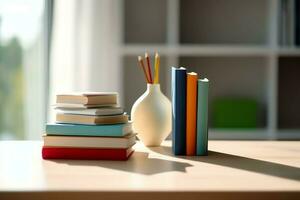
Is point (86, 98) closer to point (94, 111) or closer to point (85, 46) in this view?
point (94, 111)

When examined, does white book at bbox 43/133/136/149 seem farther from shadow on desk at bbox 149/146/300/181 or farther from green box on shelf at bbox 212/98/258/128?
green box on shelf at bbox 212/98/258/128

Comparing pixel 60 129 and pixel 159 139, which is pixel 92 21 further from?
pixel 60 129

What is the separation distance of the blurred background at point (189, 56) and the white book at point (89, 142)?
1573mm

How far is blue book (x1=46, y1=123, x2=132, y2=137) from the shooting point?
1.38m

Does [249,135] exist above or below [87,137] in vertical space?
below

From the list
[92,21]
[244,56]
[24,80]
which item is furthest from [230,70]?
[24,80]

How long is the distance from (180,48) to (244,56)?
430mm

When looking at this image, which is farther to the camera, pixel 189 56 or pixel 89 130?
pixel 189 56

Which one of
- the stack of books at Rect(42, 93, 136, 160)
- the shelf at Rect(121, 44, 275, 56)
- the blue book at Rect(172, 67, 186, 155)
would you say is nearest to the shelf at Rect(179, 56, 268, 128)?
the shelf at Rect(121, 44, 275, 56)

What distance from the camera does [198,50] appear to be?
296cm

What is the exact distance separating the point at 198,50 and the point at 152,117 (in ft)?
4.59

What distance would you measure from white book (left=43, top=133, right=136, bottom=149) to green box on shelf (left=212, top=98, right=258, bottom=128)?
1.74 meters

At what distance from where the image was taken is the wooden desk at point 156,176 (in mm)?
1007

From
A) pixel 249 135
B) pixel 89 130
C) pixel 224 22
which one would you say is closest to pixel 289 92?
pixel 249 135
